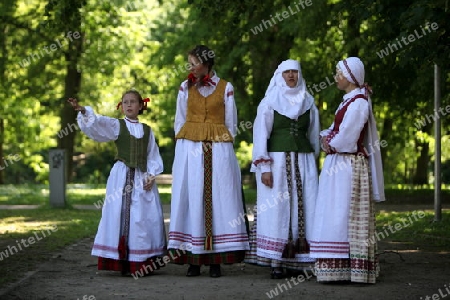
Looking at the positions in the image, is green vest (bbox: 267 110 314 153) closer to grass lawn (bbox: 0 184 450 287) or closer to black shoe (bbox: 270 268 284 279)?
black shoe (bbox: 270 268 284 279)

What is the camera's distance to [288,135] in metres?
10.3

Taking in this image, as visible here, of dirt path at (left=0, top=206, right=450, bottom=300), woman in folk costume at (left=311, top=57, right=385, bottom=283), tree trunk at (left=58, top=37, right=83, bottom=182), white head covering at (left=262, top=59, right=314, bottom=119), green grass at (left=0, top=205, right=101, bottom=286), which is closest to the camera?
dirt path at (left=0, top=206, right=450, bottom=300)

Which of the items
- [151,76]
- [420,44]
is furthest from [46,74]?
[420,44]

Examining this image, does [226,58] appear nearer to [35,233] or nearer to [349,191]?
[35,233]

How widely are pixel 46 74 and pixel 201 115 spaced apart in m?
27.7

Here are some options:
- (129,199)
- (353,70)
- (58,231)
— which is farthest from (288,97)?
(58,231)

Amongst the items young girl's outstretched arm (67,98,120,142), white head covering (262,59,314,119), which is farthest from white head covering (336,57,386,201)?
young girl's outstretched arm (67,98,120,142)

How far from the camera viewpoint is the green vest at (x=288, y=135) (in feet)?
33.8

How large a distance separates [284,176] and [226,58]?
18.1 meters

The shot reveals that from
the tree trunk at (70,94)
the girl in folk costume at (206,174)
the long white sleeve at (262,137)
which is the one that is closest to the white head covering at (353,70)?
the long white sleeve at (262,137)

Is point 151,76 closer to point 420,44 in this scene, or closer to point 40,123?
point 40,123

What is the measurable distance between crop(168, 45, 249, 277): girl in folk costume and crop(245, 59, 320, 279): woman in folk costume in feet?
0.92

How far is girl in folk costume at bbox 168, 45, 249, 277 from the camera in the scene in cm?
1036

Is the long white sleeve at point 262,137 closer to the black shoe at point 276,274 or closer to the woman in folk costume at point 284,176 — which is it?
the woman in folk costume at point 284,176
